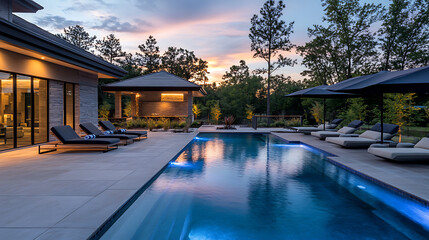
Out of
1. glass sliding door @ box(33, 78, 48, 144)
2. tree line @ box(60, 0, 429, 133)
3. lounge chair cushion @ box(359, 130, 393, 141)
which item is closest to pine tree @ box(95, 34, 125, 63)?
tree line @ box(60, 0, 429, 133)

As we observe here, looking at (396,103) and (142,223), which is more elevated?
(396,103)

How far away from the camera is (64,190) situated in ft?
13.4

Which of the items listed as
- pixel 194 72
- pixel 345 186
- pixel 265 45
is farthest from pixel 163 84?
pixel 194 72

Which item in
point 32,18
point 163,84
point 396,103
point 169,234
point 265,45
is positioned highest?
point 32,18

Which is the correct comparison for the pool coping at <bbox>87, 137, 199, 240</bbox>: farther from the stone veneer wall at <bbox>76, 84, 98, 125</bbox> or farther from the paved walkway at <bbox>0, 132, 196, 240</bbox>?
the stone veneer wall at <bbox>76, 84, 98, 125</bbox>

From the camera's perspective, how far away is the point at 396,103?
1198cm

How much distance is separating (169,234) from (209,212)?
0.88 metres

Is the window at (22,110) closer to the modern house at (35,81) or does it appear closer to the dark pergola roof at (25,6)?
the modern house at (35,81)

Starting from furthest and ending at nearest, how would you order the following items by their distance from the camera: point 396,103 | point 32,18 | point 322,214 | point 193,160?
point 32,18 < point 396,103 < point 193,160 < point 322,214

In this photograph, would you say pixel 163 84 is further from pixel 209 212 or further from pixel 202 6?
pixel 209 212

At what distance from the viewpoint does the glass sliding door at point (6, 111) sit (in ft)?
26.4

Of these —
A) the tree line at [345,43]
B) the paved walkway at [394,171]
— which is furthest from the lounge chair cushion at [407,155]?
the tree line at [345,43]

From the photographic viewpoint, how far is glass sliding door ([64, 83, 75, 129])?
11.3 metres

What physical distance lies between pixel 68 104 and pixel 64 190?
8.84 metres
